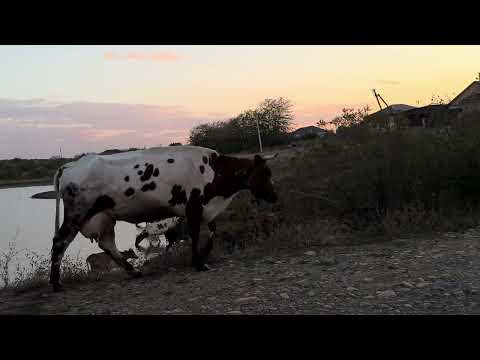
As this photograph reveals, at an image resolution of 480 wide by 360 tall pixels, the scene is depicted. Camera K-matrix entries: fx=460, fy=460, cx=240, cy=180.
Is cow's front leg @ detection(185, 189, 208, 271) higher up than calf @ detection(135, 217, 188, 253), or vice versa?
cow's front leg @ detection(185, 189, 208, 271)

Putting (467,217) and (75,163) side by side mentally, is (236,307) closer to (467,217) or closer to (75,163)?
(75,163)

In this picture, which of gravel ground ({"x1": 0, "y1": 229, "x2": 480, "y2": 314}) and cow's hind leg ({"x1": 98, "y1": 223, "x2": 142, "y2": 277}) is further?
cow's hind leg ({"x1": 98, "y1": 223, "x2": 142, "y2": 277})

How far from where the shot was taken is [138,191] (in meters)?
7.19

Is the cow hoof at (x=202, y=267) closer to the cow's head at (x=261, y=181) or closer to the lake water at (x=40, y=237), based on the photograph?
the cow's head at (x=261, y=181)

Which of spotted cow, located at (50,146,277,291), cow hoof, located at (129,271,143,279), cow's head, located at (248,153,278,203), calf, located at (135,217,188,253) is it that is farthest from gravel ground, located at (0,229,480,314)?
calf, located at (135,217,188,253)

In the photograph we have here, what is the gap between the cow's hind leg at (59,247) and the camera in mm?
6719

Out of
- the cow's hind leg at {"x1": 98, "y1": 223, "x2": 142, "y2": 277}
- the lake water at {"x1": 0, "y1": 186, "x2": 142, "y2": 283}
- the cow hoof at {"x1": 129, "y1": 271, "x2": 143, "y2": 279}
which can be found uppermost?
the cow's hind leg at {"x1": 98, "y1": 223, "x2": 142, "y2": 277}

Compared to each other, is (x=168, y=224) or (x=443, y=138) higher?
(x=443, y=138)

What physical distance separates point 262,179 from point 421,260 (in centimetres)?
319

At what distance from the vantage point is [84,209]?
693 centimetres

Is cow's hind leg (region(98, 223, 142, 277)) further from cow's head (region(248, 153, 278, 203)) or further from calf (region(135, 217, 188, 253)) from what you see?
cow's head (region(248, 153, 278, 203))

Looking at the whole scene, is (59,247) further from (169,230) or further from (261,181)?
(169,230)

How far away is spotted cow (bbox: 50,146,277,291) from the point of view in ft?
22.7
